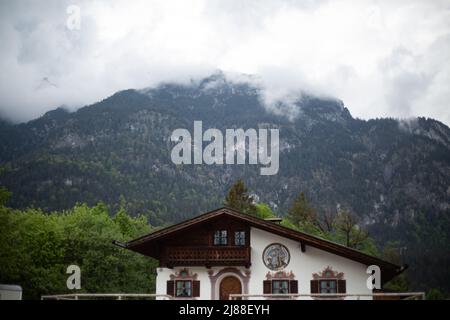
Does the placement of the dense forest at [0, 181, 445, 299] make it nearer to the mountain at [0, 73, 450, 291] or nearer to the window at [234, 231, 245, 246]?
the window at [234, 231, 245, 246]

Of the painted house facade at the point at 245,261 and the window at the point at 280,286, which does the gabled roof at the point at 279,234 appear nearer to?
the painted house facade at the point at 245,261

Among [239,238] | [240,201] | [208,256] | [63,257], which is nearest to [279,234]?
[239,238]

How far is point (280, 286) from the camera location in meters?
29.2

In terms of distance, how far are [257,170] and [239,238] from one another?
109918mm

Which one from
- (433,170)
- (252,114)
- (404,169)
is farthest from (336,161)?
(252,114)

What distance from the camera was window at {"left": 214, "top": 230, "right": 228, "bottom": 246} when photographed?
1174 inches

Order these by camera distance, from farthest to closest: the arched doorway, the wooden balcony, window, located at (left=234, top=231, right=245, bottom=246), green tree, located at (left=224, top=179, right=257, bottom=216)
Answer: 1. green tree, located at (left=224, top=179, right=257, bottom=216)
2. window, located at (left=234, top=231, right=245, bottom=246)
3. the arched doorway
4. the wooden balcony

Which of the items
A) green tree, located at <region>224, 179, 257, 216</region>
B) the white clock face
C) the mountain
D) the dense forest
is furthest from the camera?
the mountain

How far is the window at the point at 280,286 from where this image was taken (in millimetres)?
29109

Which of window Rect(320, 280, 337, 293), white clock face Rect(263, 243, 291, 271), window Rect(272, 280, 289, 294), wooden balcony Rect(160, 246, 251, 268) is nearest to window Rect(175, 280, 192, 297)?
wooden balcony Rect(160, 246, 251, 268)

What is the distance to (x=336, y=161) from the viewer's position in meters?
144

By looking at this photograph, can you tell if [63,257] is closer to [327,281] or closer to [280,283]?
[280,283]

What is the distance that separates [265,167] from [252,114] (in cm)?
3298

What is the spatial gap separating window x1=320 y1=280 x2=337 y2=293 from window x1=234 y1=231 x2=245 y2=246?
4225mm
